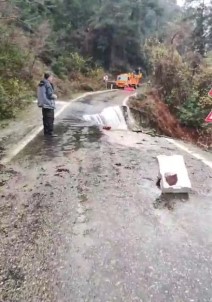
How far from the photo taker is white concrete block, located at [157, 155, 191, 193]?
5316 mm

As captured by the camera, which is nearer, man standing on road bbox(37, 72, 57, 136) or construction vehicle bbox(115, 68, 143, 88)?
man standing on road bbox(37, 72, 57, 136)

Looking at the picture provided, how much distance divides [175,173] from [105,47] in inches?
1743

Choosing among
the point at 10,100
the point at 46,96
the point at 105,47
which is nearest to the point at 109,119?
the point at 10,100

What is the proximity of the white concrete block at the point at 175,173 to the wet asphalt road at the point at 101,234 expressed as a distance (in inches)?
6.2

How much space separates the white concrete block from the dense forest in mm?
8936

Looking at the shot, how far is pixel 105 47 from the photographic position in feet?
157

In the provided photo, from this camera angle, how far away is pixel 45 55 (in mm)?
33062

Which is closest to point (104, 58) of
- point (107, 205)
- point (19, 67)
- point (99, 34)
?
point (99, 34)

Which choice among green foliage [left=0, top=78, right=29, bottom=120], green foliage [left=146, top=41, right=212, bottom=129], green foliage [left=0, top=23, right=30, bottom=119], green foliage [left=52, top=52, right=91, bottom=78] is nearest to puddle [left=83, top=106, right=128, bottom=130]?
green foliage [left=0, top=78, right=29, bottom=120]

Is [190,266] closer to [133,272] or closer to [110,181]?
[133,272]

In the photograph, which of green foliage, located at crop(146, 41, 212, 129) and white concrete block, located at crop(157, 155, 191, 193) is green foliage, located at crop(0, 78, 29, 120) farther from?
white concrete block, located at crop(157, 155, 191, 193)

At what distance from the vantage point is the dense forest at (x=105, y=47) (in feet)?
63.8

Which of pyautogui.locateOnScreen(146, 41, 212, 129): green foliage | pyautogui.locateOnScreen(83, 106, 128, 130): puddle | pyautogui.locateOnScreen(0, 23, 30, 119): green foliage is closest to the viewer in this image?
pyautogui.locateOnScreen(0, 23, 30, 119): green foliage

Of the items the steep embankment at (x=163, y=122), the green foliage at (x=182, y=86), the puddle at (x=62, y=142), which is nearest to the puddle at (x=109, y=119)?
the steep embankment at (x=163, y=122)
